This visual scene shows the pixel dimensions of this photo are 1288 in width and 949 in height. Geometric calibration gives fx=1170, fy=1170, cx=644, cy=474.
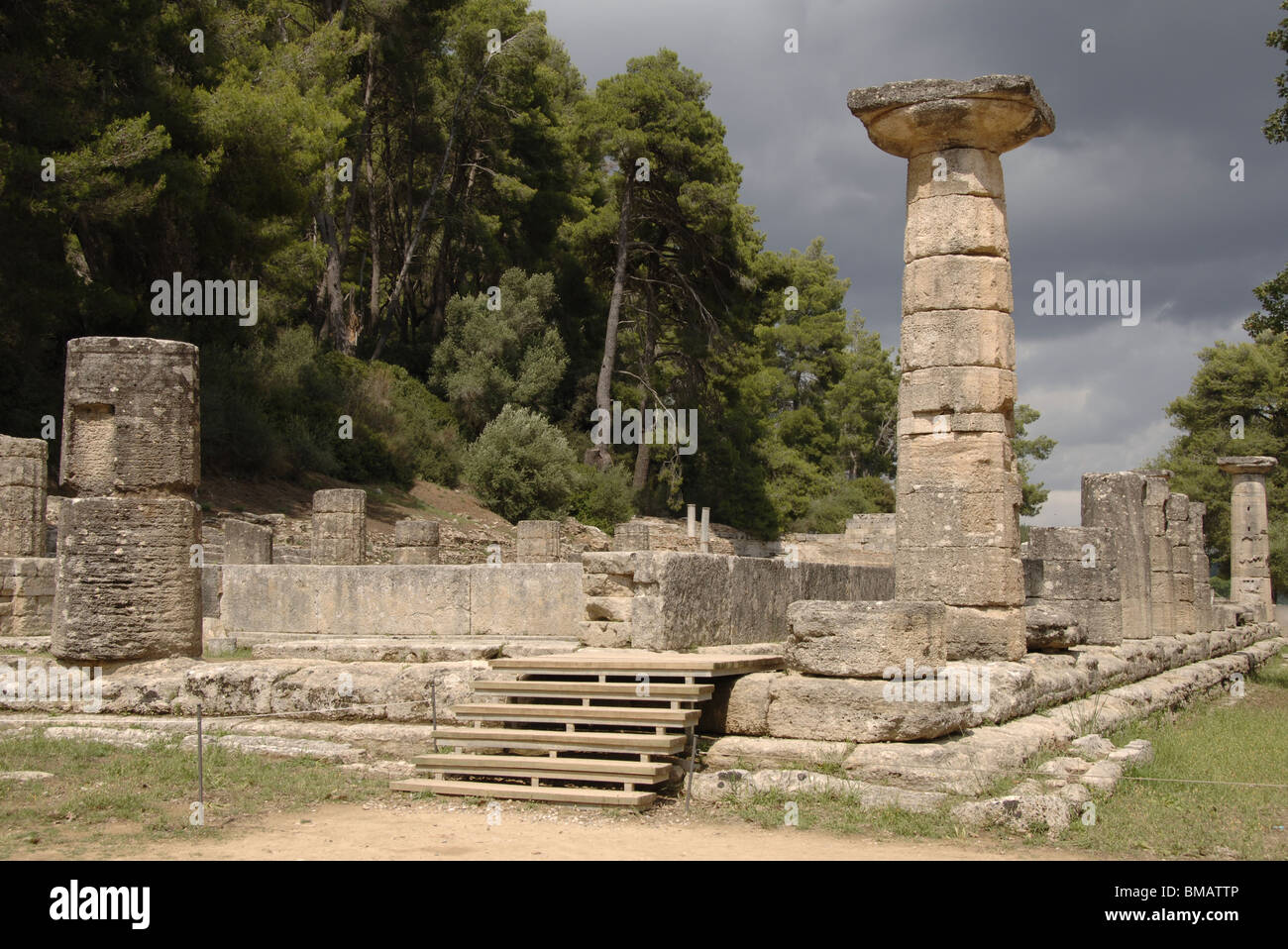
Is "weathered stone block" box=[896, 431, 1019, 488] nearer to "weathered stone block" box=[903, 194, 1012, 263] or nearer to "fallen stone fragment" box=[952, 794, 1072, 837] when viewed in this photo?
"weathered stone block" box=[903, 194, 1012, 263]

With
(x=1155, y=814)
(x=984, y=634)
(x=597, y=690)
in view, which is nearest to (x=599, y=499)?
(x=984, y=634)

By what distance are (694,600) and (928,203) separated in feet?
14.2

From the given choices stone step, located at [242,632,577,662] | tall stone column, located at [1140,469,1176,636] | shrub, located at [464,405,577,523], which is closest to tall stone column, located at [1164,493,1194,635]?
tall stone column, located at [1140,469,1176,636]

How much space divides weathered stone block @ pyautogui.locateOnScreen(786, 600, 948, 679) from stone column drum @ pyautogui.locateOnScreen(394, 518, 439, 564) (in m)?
10.2

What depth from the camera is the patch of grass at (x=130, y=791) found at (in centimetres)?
614

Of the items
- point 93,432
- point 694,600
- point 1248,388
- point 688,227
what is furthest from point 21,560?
point 1248,388

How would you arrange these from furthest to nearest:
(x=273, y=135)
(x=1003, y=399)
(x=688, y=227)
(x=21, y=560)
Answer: (x=688, y=227) < (x=273, y=135) < (x=21, y=560) < (x=1003, y=399)

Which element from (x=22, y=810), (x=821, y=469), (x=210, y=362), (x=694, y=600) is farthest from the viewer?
(x=821, y=469)

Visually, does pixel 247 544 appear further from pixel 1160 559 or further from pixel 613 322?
pixel 613 322

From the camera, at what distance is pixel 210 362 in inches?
960

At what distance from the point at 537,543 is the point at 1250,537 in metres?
17.9

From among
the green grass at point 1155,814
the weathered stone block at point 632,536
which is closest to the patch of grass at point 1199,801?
the green grass at point 1155,814

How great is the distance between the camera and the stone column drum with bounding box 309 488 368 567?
687 inches
